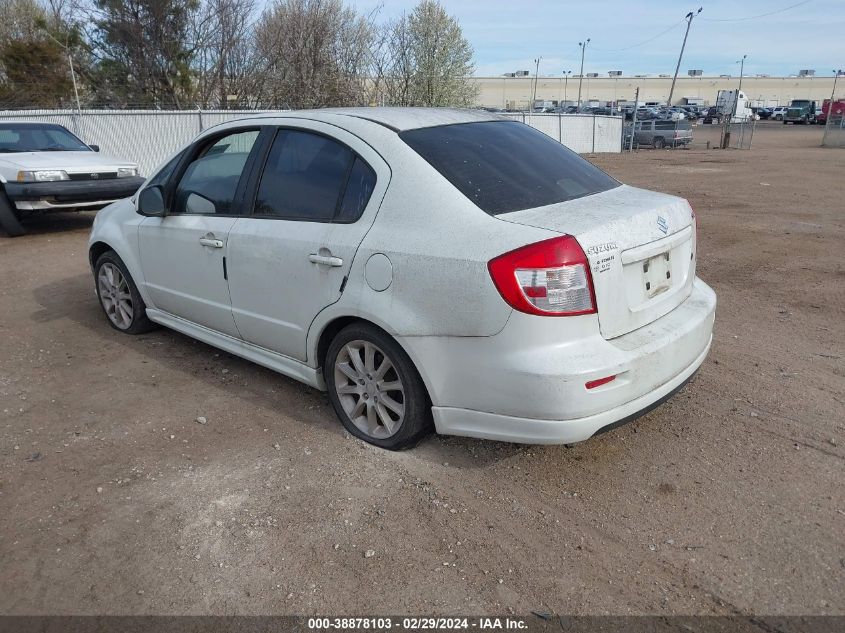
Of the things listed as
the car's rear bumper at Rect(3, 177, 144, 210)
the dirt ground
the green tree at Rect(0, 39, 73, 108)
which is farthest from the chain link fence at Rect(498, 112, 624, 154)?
the dirt ground

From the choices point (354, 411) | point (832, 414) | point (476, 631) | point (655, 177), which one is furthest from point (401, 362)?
point (655, 177)

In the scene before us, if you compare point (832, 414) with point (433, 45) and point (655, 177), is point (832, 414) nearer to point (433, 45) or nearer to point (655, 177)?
point (655, 177)

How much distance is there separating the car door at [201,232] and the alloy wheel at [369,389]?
1.02 metres

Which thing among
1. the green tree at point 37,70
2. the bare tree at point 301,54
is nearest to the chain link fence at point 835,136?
the bare tree at point 301,54

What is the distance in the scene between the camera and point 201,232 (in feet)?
13.6

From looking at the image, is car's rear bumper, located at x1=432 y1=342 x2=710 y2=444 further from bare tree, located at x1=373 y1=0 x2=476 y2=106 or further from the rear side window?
bare tree, located at x1=373 y1=0 x2=476 y2=106

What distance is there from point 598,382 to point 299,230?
1767 mm

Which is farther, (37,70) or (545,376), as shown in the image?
(37,70)

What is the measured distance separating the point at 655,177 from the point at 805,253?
11209 mm

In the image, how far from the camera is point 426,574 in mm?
2582

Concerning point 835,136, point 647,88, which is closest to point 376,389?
point 835,136

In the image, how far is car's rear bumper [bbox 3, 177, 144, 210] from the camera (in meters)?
9.07

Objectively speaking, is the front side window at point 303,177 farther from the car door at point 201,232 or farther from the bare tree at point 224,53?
the bare tree at point 224,53

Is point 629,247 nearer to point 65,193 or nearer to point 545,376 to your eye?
point 545,376
